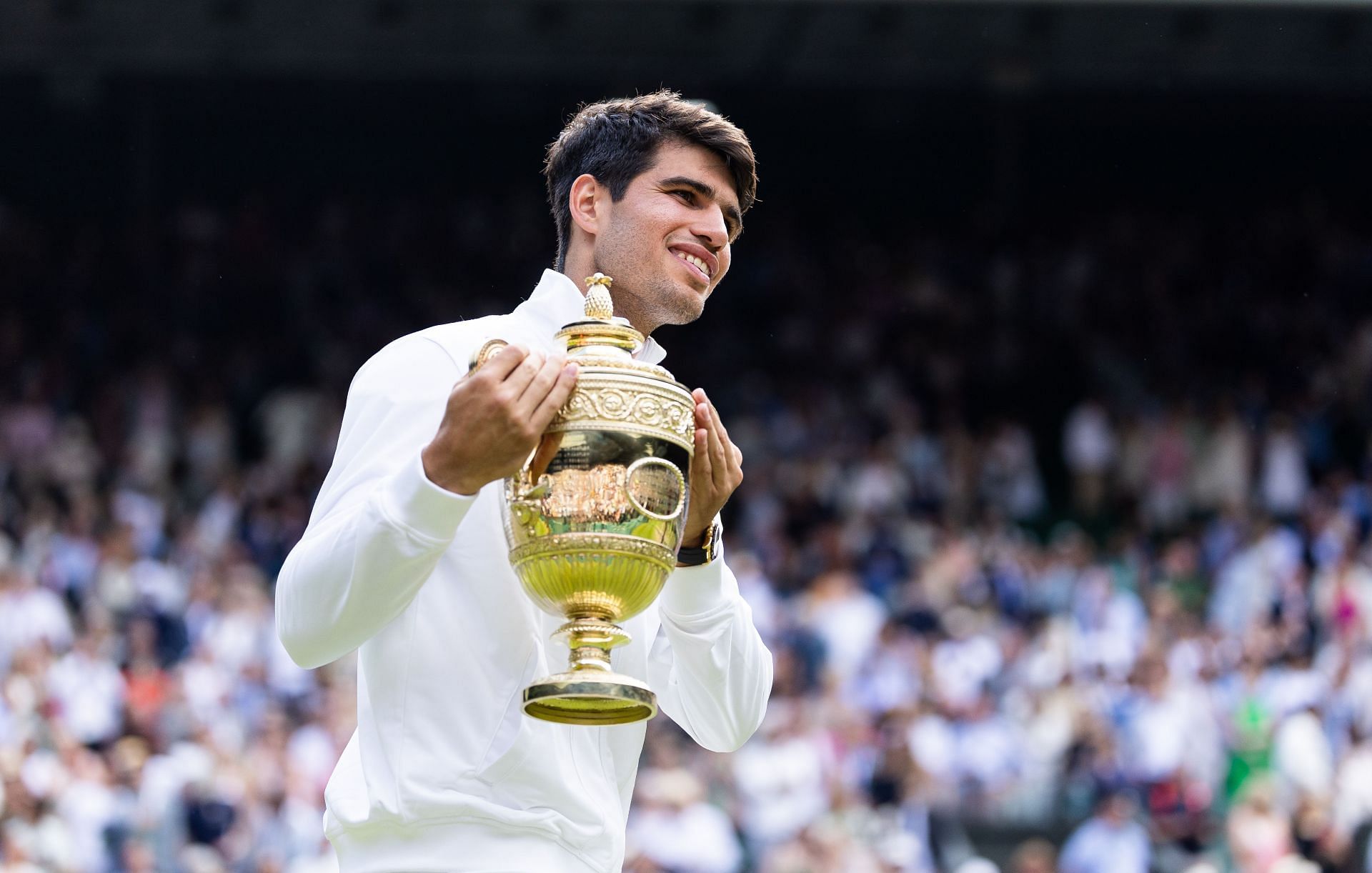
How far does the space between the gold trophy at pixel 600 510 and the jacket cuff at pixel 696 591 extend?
0.66 feet

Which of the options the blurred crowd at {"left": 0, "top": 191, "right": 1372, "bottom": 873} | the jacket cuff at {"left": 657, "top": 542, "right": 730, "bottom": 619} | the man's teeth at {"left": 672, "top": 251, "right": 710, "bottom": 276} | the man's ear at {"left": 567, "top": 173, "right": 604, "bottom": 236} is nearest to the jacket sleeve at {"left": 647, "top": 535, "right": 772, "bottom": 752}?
the jacket cuff at {"left": 657, "top": 542, "right": 730, "bottom": 619}

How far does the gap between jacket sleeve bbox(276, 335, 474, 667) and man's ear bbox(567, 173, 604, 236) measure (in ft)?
1.35

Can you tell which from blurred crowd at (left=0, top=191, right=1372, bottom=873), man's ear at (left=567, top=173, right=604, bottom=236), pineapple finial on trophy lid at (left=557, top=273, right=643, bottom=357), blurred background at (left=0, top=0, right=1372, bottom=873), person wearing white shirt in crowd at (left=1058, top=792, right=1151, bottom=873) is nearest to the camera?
pineapple finial on trophy lid at (left=557, top=273, right=643, bottom=357)

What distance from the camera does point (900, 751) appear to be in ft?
39.1

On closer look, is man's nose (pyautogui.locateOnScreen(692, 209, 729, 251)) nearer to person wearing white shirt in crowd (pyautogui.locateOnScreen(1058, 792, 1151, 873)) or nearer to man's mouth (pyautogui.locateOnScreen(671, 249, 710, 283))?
man's mouth (pyautogui.locateOnScreen(671, 249, 710, 283))

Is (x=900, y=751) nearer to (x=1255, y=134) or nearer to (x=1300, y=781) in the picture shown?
(x=1300, y=781)

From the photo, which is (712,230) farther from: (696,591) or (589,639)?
(589,639)

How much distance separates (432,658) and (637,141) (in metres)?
0.92

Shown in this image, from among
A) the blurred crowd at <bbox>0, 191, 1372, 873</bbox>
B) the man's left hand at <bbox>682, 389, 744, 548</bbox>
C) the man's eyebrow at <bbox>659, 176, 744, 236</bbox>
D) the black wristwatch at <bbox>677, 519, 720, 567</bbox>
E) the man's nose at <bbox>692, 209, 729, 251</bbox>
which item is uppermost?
the blurred crowd at <bbox>0, 191, 1372, 873</bbox>

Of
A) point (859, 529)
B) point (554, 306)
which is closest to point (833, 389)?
point (859, 529)

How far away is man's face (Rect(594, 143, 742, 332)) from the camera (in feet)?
11.1

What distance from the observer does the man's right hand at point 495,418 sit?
9.14ft

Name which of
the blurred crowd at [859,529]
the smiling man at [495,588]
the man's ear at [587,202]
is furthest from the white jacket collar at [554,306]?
the blurred crowd at [859,529]

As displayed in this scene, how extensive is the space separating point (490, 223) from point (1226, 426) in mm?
8130
